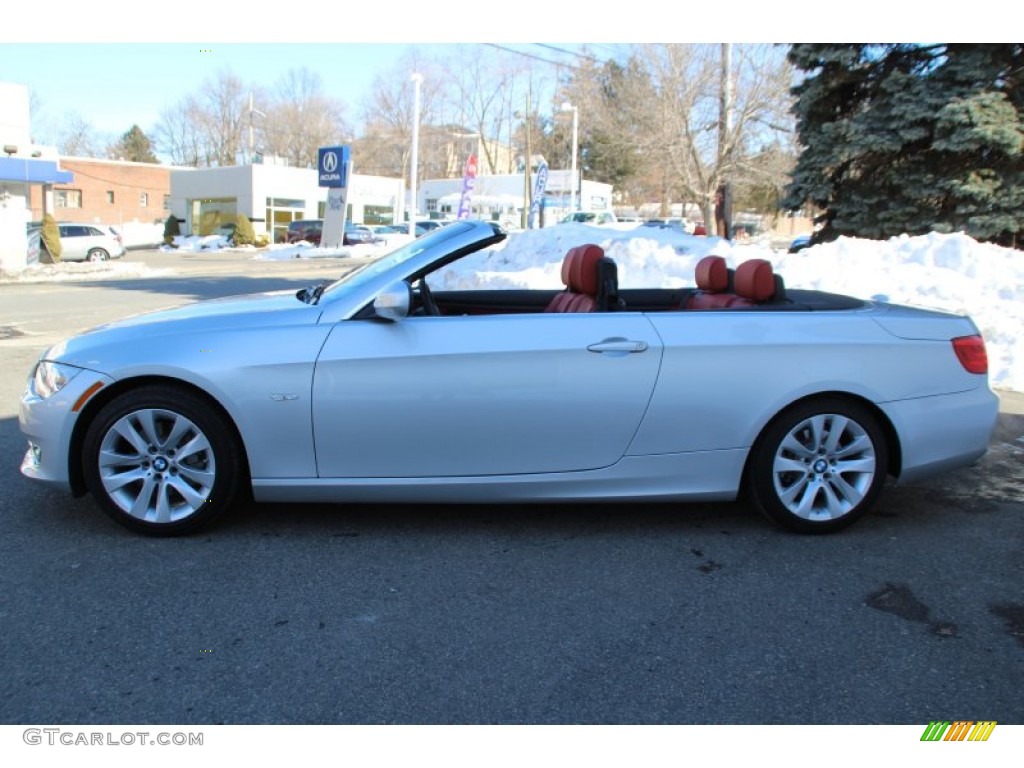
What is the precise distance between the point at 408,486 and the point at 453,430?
13.6 inches

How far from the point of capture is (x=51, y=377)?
402 centimetres

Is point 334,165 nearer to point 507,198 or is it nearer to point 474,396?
point 507,198

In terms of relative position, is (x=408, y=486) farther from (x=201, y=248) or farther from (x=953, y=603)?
(x=201, y=248)

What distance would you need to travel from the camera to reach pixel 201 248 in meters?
Answer: 43.4

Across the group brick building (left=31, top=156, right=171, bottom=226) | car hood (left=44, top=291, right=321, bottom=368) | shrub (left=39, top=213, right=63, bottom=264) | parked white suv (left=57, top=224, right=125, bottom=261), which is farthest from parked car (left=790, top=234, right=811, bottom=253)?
brick building (left=31, top=156, right=171, bottom=226)

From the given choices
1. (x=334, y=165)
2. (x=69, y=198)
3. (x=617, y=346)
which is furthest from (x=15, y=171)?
(x=69, y=198)

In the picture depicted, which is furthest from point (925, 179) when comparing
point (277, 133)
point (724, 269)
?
point (277, 133)

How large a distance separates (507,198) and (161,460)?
53618 millimetres

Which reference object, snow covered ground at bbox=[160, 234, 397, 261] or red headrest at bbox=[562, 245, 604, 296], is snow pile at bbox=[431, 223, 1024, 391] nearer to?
red headrest at bbox=[562, 245, 604, 296]

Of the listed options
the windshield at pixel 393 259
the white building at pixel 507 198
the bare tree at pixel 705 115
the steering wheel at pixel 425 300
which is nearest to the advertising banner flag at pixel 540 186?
the bare tree at pixel 705 115

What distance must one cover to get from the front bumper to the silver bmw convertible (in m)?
0.01

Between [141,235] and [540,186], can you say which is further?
[141,235]

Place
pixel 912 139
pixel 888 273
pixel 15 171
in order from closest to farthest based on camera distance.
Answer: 1. pixel 888 273
2. pixel 912 139
3. pixel 15 171

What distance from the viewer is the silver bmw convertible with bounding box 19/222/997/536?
12.9 feet
